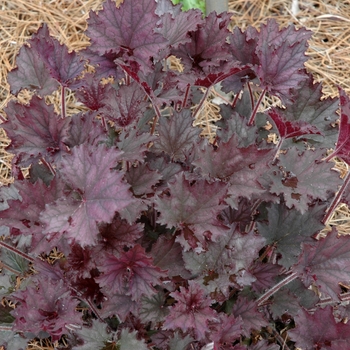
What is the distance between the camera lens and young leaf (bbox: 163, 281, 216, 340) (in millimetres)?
1252

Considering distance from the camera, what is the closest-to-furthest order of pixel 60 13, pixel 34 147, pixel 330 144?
pixel 34 147 < pixel 330 144 < pixel 60 13

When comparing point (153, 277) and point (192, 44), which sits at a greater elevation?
point (192, 44)

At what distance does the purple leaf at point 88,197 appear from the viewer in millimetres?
1117

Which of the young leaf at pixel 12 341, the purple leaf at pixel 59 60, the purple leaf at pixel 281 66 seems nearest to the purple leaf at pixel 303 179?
the purple leaf at pixel 281 66

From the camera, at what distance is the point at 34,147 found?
142cm

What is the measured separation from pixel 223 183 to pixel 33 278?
0.64m

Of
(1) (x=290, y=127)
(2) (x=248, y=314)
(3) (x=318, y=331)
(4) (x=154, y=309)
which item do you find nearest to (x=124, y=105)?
(1) (x=290, y=127)

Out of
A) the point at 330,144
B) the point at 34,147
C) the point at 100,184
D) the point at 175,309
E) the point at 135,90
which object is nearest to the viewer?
the point at 100,184

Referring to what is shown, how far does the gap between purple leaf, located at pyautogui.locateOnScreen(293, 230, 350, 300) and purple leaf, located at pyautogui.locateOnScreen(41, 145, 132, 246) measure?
21.8 inches

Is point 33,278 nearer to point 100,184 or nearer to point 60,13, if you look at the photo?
point 100,184

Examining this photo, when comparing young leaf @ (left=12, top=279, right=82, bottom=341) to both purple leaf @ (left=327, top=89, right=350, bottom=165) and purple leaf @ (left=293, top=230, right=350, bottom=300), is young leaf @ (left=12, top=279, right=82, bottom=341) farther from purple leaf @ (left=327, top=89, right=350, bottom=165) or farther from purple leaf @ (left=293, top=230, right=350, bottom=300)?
purple leaf @ (left=327, top=89, right=350, bottom=165)

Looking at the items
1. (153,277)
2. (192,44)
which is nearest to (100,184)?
(153,277)

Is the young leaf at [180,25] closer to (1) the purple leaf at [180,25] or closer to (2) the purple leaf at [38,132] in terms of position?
(1) the purple leaf at [180,25]

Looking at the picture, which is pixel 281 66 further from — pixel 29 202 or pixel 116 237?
pixel 29 202
